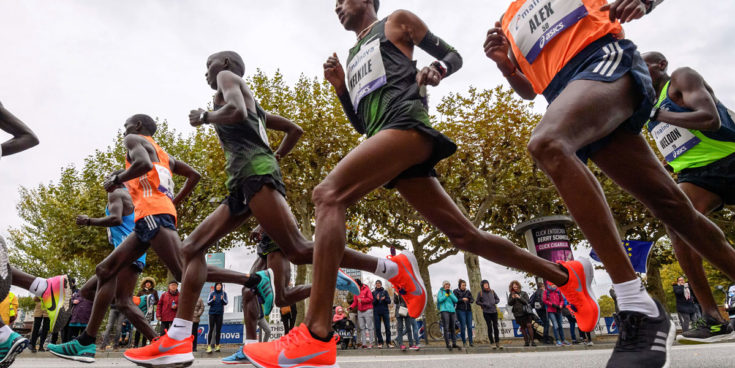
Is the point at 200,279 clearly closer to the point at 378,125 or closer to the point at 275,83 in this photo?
the point at 378,125

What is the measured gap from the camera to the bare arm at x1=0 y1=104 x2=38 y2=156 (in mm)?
3139

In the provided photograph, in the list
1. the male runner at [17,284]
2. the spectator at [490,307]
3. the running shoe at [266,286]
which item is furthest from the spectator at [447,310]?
the male runner at [17,284]

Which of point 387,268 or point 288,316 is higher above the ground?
point 288,316

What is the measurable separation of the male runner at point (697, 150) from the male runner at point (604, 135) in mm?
982

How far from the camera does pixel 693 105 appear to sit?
3.24 metres

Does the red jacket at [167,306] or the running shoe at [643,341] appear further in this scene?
the red jacket at [167,306]

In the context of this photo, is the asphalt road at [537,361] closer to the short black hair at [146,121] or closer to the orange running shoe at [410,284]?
the orange running shoe at [410,284]

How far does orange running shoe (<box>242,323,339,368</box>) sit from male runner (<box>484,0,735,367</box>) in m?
1.11

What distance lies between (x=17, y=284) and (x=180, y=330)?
178cm

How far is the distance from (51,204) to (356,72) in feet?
75.4

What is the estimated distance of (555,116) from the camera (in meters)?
1.89

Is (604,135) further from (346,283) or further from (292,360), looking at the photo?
(346,283)

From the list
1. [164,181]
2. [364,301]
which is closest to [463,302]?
[364,301]

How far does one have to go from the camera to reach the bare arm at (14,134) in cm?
314
